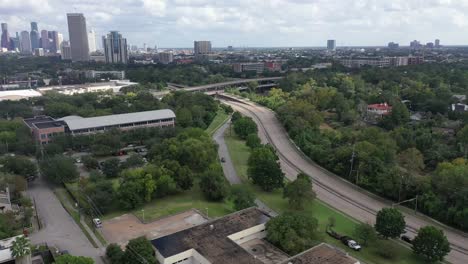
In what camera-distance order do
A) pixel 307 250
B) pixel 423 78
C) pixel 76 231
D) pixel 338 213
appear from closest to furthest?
pixel 307 250
pixel 76 231
pixel 338 213
pixel 423 78

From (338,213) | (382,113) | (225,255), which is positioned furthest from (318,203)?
(382,113)

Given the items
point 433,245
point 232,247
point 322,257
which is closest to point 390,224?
point 433,245

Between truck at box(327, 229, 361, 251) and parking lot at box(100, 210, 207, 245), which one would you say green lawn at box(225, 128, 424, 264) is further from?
parking lot at box(100, 210, 207, 245)

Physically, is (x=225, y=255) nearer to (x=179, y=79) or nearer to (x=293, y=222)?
(x=293, y=222)

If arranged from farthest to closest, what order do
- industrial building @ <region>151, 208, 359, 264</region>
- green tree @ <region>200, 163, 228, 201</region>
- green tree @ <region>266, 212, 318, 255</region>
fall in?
1. green tree @ <region>200, 163, 228, 201</region>
2. green tree @ <region>266, 212, 318, 255</region>
3. industrial building @ <region>151, 208, 359, 264</region>

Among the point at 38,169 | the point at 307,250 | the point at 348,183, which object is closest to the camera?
the point at 307,250

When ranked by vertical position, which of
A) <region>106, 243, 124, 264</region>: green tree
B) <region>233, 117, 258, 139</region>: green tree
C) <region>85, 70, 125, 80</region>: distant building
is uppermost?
<region>85, 70, 125, 80</region>: distant building

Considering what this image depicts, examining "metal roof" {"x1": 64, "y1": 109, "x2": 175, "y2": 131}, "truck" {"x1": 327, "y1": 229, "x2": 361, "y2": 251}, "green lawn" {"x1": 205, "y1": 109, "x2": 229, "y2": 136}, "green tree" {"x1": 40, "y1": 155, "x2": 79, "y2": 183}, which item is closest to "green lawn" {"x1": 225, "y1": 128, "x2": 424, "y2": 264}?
"truck" {"x1": 327, "y1": 229, "x2": 361, "y2": 251}

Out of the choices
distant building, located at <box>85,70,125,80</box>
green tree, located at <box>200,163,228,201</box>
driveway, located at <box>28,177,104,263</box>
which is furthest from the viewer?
distant building, located at <box>85,70,125,80</box>
